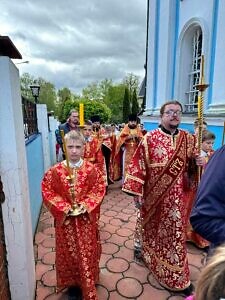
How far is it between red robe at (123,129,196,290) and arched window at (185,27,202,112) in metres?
5.01

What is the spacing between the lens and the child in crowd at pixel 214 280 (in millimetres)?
722

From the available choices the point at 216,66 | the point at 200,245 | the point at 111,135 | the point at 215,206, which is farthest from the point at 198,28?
the point at 215,206

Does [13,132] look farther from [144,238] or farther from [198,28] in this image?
[198,28]

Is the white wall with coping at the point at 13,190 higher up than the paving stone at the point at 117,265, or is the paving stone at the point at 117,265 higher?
the white wall with coping at the point at 13,190

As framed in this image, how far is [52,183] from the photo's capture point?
2348 mm

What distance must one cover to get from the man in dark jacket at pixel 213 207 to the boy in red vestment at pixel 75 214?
1.18 meters

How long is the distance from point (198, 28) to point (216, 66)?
7.49 ft

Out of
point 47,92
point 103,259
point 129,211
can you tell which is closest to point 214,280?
point 103,259

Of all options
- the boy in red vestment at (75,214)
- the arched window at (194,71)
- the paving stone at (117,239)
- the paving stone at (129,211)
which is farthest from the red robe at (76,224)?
the arched window at (194,71)

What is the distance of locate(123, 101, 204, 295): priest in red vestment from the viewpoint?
257cm

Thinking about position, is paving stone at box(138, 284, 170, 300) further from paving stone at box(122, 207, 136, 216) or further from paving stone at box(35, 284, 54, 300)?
paving stone at box(122, 207, 136, 216)

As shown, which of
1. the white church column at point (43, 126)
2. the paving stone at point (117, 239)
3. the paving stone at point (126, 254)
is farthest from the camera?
the white church column at point (43, 126)

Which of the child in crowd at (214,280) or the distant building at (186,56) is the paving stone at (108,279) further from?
the distant building at (186,56)

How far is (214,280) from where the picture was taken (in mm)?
728
